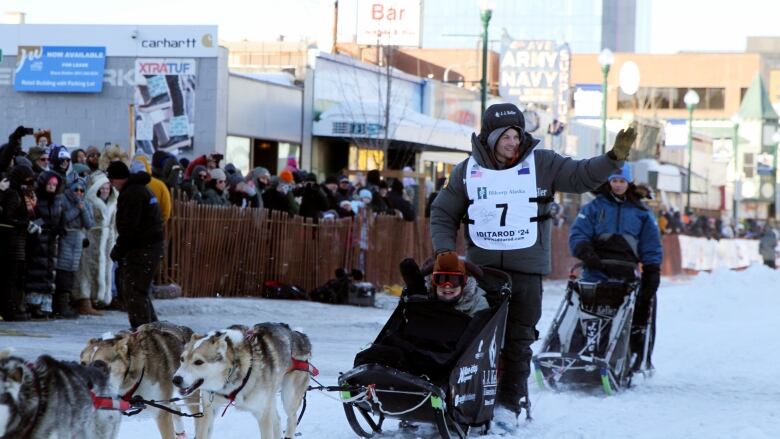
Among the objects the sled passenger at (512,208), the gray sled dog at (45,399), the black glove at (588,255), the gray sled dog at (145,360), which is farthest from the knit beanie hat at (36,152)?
the gray sled dog at (45,399)

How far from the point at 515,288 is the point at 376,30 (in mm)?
31083

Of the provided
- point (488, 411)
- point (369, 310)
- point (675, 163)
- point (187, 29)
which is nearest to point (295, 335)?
point (488, 411)

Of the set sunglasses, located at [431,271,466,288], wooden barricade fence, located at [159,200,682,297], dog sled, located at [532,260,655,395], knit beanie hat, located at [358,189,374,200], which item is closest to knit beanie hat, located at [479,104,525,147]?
sunglasses, located at [431,271,466,288]

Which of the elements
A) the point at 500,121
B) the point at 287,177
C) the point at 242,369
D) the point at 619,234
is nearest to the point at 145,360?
the point at 242,369

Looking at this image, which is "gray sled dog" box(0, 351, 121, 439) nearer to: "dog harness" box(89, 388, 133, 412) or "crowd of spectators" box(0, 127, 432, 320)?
"dog harness" box(89, 388, 133, 412)

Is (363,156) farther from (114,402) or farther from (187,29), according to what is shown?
(114,402)

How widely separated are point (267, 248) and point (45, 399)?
12906 mm

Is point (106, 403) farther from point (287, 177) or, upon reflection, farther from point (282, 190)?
point (287, 177)

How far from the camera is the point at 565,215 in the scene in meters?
A: 33.6

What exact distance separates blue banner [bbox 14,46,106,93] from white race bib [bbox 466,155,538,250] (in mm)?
19193

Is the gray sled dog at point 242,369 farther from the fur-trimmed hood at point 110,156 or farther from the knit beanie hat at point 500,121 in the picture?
the fur-trimmed hood at point 110,156

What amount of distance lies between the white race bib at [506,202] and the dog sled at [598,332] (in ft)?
7.99

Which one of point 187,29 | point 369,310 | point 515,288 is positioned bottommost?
point 369,310

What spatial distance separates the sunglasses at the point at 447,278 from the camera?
7.41 m
